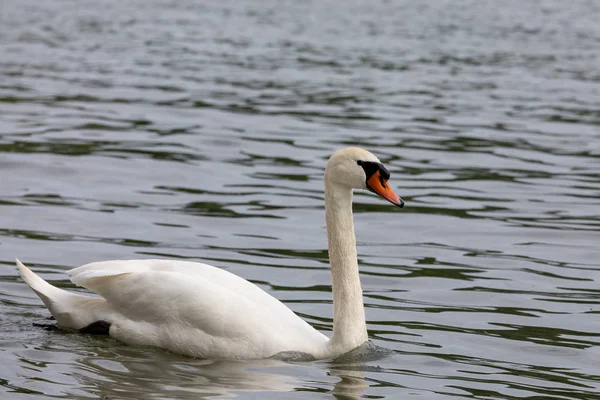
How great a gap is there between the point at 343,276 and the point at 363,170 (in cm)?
72

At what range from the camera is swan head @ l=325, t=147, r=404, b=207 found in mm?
7648

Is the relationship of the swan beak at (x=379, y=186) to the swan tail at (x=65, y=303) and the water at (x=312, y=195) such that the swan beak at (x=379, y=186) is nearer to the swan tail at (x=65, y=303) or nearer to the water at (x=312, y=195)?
the water at (x=312, y=195)

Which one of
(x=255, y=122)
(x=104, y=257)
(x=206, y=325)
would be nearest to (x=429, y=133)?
(x=255, y=122)

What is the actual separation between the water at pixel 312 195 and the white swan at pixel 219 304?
0.14 m

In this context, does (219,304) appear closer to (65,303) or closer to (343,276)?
(343,276)

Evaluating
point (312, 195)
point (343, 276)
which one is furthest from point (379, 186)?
point (312, 195)

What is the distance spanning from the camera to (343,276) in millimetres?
7879

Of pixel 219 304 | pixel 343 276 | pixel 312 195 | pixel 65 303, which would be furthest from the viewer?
pixel 312 195

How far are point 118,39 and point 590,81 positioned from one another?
437 inches

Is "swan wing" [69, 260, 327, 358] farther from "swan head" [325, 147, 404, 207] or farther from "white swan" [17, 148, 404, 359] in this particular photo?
"swan head" [325, 147, 404, 207]

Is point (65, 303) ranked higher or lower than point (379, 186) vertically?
lower

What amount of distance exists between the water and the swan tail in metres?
0.13

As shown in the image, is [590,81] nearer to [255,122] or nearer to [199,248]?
[255,122]

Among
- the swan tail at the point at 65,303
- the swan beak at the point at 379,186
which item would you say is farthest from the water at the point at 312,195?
the swan beak at the point at 379,186
